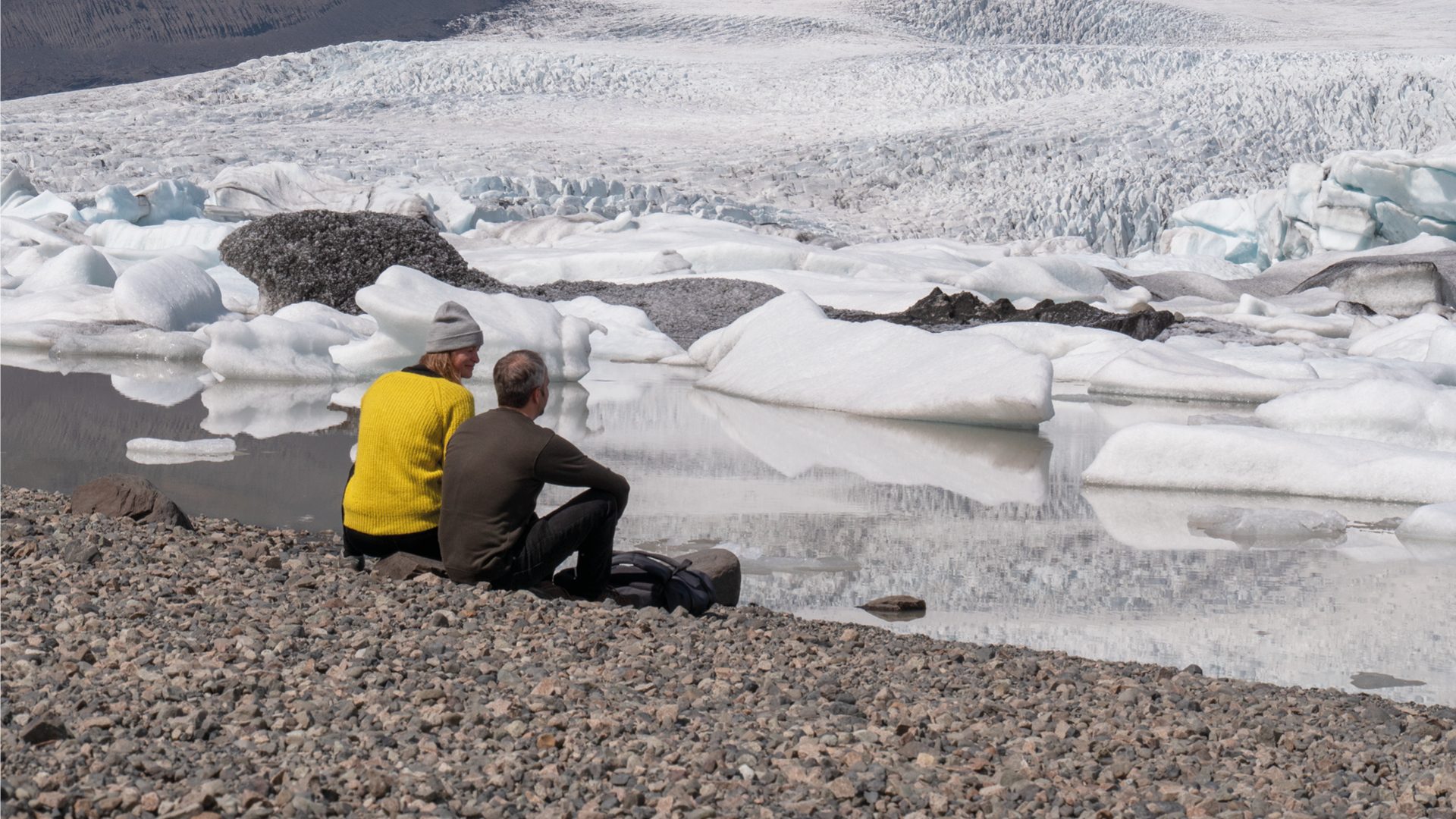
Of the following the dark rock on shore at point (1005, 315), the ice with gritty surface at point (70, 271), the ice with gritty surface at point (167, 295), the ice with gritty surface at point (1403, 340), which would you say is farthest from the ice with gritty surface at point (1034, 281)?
the ice with gritty surface at point (70, 271)

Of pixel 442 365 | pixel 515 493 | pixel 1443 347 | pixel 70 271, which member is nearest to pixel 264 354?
pixel 70 271

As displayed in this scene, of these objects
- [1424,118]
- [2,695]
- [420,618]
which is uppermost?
[2,695]

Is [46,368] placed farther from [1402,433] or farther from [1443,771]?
[1443,771]

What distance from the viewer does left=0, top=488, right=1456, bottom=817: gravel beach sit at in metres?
1.81

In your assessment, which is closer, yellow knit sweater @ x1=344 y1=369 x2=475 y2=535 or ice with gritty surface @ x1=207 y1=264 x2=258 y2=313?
yellow knit sweater @ x1=344 y1=369 x2=475 y2=535

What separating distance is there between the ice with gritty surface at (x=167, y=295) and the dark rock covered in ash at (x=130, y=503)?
6374 millimetres

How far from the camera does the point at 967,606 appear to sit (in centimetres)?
336

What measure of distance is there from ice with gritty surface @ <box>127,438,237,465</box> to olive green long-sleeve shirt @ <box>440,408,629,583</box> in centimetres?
236

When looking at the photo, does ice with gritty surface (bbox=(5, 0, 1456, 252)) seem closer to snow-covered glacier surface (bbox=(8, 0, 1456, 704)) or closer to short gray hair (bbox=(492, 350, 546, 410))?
snow-covered glacier surface (bbox=(8, 0, 1456, 704))

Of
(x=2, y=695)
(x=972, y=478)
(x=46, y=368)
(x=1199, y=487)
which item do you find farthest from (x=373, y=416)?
(x=46, y=368)

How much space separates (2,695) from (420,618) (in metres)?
0.77

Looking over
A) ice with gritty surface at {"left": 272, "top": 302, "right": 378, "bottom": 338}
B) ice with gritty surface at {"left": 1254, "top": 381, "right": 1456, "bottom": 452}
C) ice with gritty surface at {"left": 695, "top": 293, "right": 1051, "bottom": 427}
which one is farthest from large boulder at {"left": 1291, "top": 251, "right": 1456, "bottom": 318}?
ice with gritty surface at {"left": 272, "top": 302, "right": 378, "bottom": 338}

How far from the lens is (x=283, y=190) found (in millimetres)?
18875

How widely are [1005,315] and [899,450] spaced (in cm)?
519
